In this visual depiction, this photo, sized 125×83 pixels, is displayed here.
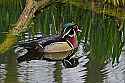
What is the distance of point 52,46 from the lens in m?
8.24

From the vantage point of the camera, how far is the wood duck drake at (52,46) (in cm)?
782

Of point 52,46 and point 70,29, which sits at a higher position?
point 70,29

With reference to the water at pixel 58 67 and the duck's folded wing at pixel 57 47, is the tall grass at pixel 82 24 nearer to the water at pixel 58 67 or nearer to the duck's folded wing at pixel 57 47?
the water at pixel 58 67

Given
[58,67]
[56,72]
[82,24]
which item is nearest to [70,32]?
[82,24]

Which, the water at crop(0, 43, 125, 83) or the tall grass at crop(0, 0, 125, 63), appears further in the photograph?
the tall grass at crop(0, 0, 125, 63)

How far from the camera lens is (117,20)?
9.76 meters

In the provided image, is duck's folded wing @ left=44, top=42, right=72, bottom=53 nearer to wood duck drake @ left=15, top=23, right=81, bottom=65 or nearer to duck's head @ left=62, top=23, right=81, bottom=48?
wood duck drake @ left=15, top=23, right=81, bottom=65

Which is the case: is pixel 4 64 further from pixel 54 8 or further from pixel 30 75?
pixel 54 8

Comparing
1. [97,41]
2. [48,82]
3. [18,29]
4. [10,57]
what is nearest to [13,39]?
[18,29]

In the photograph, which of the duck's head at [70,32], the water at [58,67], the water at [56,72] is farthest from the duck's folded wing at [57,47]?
the water at [56,72]

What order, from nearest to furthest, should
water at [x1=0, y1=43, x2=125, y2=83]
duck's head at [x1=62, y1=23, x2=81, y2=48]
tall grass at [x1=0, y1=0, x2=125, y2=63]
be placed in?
1. water at [x1=0, y1=43, x2=125, y2=83]
2. tall grass at [x1=0, y1=0, x2=125, y2=63]
3. duck's head at [x1=62, y1=23, x2=81, y2=48]

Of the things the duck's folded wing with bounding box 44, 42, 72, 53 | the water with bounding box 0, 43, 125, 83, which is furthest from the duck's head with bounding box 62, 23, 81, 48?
the water with bounding box 0, 43, 125, 83

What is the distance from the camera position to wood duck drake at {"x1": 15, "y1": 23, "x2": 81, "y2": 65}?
25.7ft

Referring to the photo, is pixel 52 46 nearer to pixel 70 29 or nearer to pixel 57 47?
pixel 57 47
